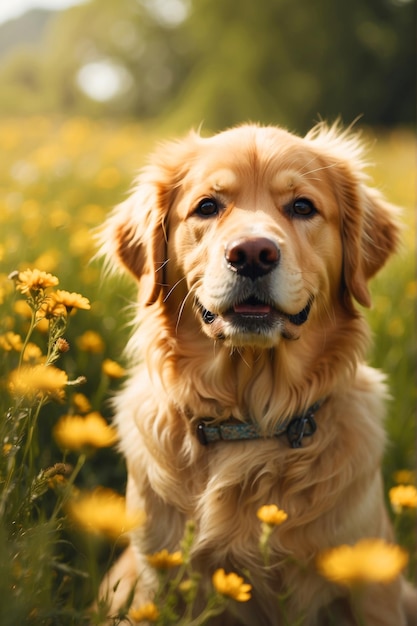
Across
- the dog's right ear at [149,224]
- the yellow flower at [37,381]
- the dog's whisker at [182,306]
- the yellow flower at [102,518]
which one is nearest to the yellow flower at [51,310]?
the yellow flower at [37,381]

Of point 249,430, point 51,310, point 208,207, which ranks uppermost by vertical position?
point 208,207

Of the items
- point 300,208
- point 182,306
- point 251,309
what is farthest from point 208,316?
point 300,208

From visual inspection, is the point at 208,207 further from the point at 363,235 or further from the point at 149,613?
the point at 149,613

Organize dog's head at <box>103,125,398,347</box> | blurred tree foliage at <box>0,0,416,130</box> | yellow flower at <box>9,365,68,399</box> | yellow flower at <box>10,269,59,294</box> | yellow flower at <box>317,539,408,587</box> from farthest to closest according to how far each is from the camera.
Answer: blurred tree foliage at <box>0,0,416,130</box>
dog's head at <box>103,125,398,347</box>
yellow flower at <box>10,269,59,294</box>
yellow flower at <box>9,365,68,399</box>
yellow flower at <box>317,539,408,587</box>

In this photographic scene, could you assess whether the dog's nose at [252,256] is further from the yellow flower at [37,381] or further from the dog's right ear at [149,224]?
the yellow flower at [37,381]

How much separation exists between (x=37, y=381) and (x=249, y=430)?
104 centimetres

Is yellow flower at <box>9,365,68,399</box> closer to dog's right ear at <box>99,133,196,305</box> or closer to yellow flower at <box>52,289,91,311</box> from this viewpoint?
yellow flower at <box>52,289,91,311</box>

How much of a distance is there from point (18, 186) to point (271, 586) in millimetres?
4308

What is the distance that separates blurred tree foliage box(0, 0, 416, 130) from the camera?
1655 centimetres

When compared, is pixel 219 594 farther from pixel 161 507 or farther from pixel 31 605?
pixel 161 507

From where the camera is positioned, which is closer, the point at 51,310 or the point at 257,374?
the point at 51,310

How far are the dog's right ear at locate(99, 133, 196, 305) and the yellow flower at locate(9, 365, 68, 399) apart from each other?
3.04 ft

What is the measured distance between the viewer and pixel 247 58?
17359mm

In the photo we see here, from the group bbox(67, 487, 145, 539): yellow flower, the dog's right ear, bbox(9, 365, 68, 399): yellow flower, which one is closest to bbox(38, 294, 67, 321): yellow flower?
bbox(9, 365, 68, 399): yellow flower
